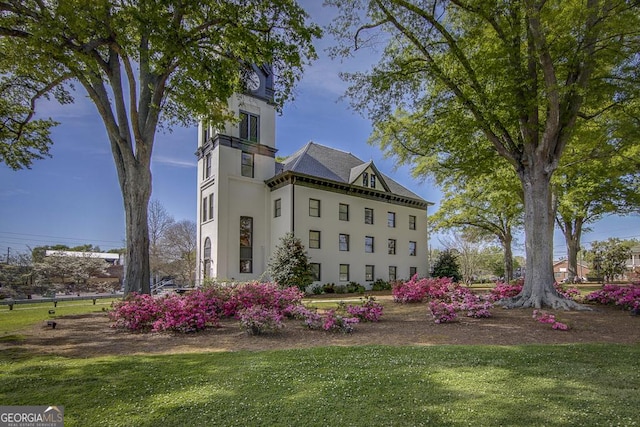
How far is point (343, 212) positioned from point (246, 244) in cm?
737

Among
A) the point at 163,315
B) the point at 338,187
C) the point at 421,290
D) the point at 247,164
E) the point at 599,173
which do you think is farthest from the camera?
the point at 338,187

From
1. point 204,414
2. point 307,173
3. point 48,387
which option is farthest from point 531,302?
point 307,173

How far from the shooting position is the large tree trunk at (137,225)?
12023mm

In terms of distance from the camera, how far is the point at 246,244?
77.8ft

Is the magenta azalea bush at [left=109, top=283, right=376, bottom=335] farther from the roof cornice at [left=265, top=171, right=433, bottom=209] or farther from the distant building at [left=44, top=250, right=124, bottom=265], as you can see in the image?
the distant building at [left=44, top=250, right=124, bottom=265]

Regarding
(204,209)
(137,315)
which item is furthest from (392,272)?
(137,315)

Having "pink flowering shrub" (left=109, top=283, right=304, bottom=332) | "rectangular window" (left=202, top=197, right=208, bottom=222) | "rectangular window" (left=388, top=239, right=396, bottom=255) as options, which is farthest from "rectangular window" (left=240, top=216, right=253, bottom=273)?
"pink flowering shrub" (left=109, top=283, right=304, bottom=332)

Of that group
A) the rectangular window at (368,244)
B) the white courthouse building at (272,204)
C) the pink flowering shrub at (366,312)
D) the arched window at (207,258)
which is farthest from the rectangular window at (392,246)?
the pink flowering shrub at (366,312)

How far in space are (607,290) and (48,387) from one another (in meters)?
16.0

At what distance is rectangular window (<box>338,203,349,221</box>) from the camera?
85.3 ft

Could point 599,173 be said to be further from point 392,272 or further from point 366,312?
point 366,312

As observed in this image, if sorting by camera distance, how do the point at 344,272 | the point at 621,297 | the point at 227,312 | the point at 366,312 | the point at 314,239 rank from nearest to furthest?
the point at 366,312 → the point at 227,312 → the point at 621,297 → the point at 314,239 → the point at 344,272

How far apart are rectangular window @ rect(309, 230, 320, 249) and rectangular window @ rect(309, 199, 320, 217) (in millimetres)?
1224

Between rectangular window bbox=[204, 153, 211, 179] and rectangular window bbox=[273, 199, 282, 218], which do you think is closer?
rectangular window bbox=[273, 199, 282, 218]
